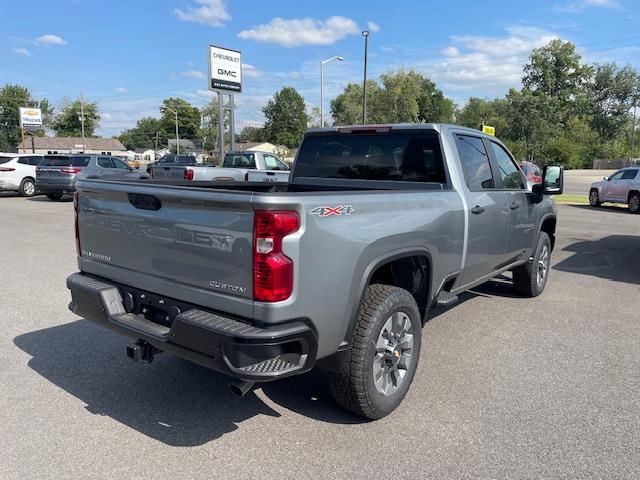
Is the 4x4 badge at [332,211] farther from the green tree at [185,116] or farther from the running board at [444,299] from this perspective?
the green tree at [185,116]

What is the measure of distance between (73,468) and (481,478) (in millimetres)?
2252

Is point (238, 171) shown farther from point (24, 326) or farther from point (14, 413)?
point (14, 413)

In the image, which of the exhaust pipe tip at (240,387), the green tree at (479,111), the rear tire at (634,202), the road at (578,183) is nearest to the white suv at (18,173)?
the exhaust pipe tip at (240,387)

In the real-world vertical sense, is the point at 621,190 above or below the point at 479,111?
below

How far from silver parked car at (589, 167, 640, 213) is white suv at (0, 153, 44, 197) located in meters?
21.6

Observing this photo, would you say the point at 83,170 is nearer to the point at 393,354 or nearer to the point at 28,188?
the point at 28,188

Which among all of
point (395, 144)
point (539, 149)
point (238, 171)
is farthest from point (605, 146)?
point (395, 144)

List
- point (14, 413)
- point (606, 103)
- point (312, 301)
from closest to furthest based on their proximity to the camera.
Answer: point (312, 301)
point (14, 413)
point (606, 103)

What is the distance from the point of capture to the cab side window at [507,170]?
5320 millimetres

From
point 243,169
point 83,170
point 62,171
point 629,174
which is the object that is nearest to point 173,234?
point 243,169

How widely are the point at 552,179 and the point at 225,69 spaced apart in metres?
25.4

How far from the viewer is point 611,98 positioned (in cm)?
8800

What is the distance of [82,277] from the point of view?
3.73 metres

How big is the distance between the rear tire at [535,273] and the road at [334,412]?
595mm
